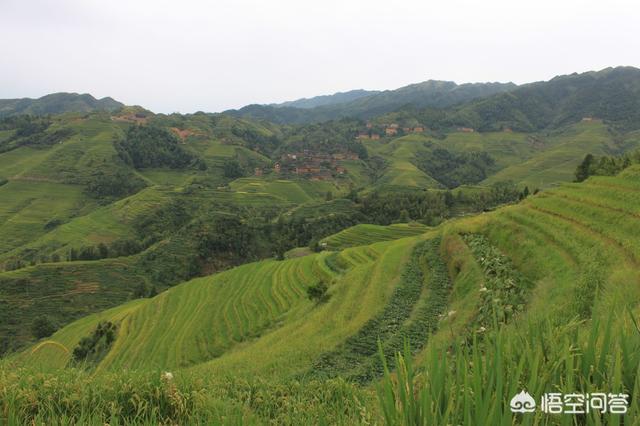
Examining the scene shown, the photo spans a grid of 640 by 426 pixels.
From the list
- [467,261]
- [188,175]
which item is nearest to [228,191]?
[188,175]

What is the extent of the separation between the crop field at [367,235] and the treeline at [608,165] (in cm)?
2643

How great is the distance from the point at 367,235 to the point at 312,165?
97.2 meters

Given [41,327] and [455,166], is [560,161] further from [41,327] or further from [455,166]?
[41,327]

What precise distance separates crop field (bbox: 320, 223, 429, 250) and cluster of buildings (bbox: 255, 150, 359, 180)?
274 feet

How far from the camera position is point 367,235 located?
56.9 meters

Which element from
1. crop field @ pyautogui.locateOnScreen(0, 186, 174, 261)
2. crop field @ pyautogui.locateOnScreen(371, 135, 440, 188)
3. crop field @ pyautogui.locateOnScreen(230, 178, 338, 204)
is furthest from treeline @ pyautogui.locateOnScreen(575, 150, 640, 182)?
crop field @ pyautogui.locateOnScreen(371, 135, 440, 188)

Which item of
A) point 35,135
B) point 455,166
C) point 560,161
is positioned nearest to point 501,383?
point 560,161

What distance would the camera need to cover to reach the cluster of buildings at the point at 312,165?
144 meters

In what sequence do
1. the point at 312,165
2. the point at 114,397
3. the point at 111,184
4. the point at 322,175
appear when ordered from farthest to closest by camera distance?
the point at 312,165 → the point at 322,175 → the point at 111,184 → the point at 114,397

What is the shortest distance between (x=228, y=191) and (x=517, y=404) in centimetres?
11398

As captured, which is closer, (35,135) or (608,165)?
(608,165)

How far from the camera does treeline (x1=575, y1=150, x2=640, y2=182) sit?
22969mm

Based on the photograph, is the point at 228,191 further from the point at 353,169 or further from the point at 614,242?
the point at 614,242

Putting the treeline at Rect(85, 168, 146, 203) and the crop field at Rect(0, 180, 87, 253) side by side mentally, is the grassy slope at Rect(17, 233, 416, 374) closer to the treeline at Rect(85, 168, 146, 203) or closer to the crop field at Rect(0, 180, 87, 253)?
the crop field at Rect(0, 180, 87, 253)
